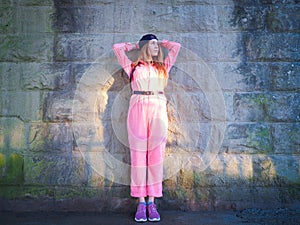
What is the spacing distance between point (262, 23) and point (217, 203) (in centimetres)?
181

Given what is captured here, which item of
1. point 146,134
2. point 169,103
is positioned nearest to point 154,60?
point 169,103

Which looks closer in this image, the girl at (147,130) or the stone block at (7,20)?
the girl at (147,130)

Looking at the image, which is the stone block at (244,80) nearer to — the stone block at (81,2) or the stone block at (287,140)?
the stone block at (287,140)

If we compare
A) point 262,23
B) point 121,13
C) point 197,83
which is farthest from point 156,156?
point 262,23

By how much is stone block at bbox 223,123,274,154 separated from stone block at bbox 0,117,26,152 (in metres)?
1.96

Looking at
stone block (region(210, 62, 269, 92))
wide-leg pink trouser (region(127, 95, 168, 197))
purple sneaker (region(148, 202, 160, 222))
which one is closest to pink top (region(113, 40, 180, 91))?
wide-leg pink trouser (region(127, 95, 168, 197))

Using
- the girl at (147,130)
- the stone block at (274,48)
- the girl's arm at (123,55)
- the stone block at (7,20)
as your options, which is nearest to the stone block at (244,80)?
the stone block at (274,48)

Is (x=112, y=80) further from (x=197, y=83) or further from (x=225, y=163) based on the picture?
(x=225, y=163)

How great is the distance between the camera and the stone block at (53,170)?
134 inches

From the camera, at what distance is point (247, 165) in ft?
11.2

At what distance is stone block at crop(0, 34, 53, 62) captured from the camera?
3.50 metres

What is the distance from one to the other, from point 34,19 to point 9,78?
2.07 feet

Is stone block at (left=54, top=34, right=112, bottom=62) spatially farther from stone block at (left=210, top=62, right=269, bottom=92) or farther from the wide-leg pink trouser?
stone block at (left=210, top=62, right=269, bottom=92)

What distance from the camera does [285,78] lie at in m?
3.48
